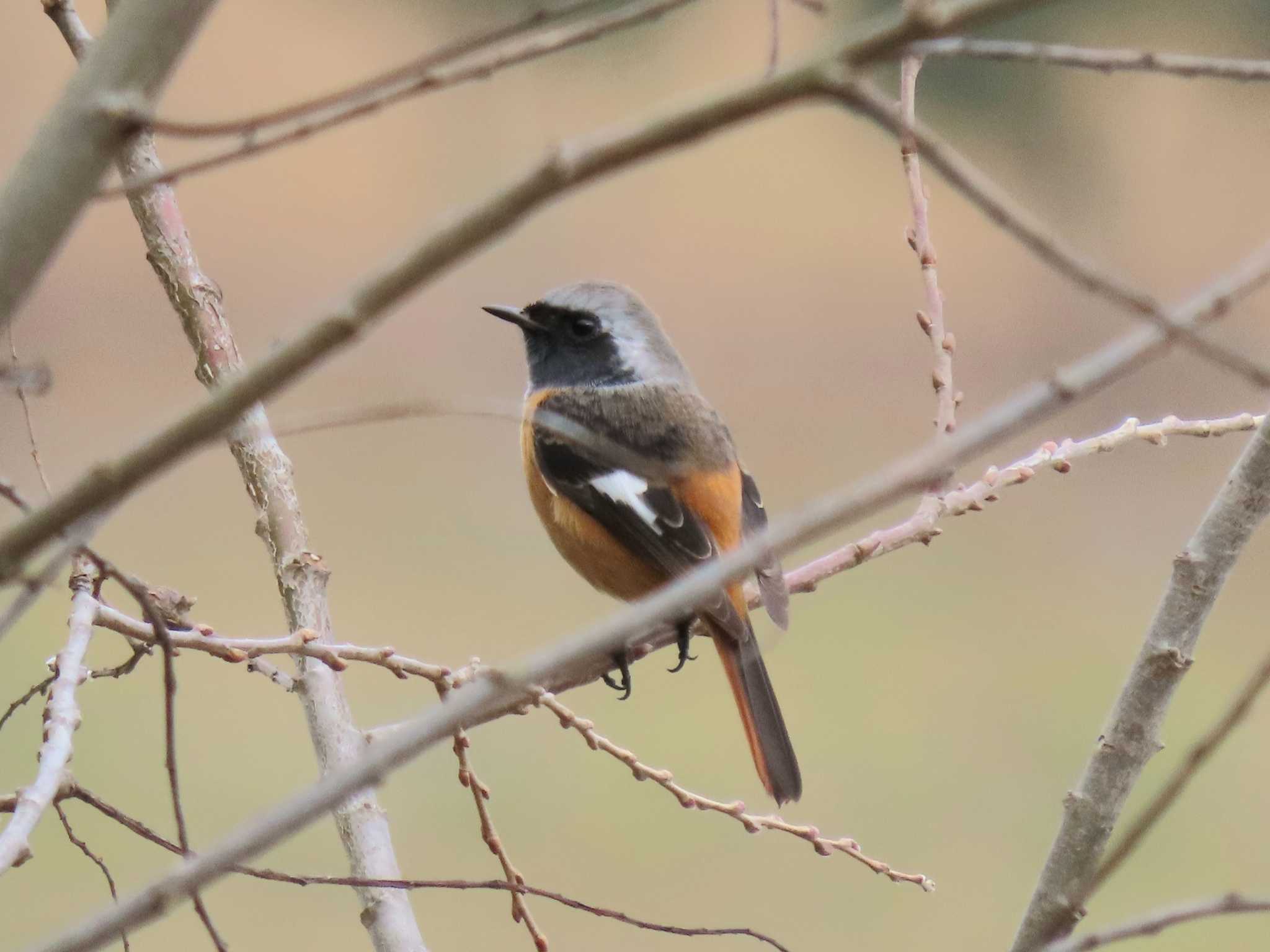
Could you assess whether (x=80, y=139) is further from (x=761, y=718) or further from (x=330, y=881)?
(x=761, y=718)

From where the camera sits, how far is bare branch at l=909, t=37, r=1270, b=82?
48 cm

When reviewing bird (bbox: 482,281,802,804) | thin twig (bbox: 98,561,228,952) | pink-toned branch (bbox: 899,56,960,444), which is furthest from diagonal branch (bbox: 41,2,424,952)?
pink-toned branch (bbox: 899,56,960,444)

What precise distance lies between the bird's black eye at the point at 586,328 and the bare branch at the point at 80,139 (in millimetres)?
1635

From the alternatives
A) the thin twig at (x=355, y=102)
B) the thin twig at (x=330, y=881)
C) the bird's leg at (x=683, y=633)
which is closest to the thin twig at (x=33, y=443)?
the thin twig at (x=330, y=881)

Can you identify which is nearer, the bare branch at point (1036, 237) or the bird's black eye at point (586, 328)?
the bare branch at point (1036, 237)

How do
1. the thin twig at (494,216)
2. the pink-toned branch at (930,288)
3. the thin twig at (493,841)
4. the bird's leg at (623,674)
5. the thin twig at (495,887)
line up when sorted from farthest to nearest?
the bird's leg at (623,674)
the pink-toned branch at (930,288)
the thin twig at (493,841)
the thin twig at (495,887)
the thin twig at (494,216)

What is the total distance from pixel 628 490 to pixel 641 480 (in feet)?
0.08

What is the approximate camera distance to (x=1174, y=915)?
1.67 ft

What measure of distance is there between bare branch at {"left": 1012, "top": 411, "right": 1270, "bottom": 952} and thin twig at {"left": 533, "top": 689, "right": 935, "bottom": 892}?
16cm

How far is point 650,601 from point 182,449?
0.14 meters

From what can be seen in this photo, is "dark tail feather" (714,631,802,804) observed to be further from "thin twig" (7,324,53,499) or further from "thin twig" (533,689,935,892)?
"thin twig" (7,324,53,499)

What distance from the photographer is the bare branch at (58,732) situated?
2.19 feet

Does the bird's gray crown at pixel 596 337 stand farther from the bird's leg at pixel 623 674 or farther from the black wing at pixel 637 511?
the bird's leg at pixel 623 674

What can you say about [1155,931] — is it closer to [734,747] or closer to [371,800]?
[371,800]
